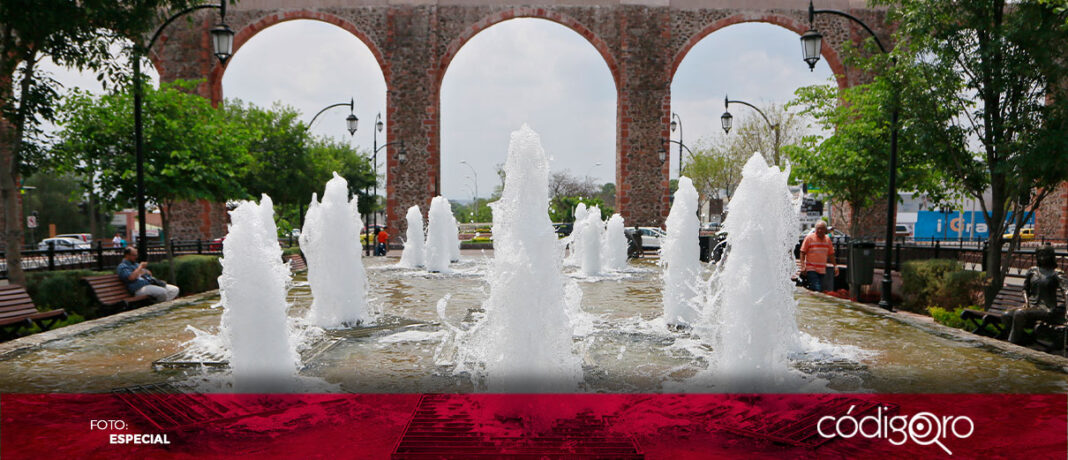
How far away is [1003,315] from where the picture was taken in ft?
18.5

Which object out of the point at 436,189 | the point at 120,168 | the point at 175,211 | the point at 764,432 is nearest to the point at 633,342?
the point at 764,432

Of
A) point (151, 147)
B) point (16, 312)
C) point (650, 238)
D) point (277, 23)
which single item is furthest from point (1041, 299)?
point (277, 23)

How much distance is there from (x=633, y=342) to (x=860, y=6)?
2414cm

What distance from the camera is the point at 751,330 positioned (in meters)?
4.26

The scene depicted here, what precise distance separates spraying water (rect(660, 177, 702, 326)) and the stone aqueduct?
18.7 metres

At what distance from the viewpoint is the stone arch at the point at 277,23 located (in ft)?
79.4

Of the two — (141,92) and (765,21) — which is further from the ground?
(765,21)

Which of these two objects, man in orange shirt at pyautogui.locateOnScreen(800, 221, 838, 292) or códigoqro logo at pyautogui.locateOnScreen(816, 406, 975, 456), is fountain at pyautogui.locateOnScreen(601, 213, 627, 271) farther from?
códigoqro logo at pyautogui.locateOnScreen(816, 406, 975, 456)

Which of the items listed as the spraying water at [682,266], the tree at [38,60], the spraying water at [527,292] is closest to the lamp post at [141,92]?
the tree at [38,60]

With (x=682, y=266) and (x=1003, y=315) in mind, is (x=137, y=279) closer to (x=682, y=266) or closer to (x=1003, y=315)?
(x=682, y=266)

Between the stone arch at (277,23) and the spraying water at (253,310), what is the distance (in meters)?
21.8

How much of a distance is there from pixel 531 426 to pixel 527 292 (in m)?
0.86

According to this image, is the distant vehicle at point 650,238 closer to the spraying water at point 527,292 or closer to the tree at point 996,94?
the tree at point 996,94

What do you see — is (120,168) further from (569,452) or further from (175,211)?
(175,211)
